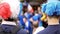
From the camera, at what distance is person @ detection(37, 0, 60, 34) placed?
5430 millimetres

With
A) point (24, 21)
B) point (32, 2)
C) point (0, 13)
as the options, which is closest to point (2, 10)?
point (0, 13)

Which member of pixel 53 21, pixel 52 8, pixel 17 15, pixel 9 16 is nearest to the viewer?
pixel 53 21

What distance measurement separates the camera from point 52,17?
5.50 metres

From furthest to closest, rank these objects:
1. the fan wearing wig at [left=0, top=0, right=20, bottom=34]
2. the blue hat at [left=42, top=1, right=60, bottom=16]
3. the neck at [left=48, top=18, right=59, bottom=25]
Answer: the fan wearing wig at [left=0, top=0, right=20, bottom=34], the blue hat at [left=42, top=1, right=60, bottom=16], the neck at [left=48, top=18, right=59, bottom=25]

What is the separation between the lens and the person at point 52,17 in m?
5.43

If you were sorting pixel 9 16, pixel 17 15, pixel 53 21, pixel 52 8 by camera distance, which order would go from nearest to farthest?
pixel 53 21
pixel 52 8
pixel 9 16
pixel 17 15

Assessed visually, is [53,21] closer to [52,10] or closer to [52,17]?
[52,17]

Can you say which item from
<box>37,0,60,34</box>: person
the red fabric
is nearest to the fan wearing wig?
the red fabric

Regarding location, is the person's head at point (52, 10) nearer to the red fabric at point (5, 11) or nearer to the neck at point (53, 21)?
the neck at point (53, 21)

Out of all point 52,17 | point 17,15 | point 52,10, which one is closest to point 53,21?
point 52,17

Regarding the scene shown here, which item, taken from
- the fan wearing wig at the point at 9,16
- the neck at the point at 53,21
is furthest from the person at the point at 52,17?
the fan wearing wig at the point at 9,16

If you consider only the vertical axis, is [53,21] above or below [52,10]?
below

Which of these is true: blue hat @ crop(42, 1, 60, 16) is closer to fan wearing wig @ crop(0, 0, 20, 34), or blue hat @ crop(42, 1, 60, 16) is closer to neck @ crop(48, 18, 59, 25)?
neck @ crop(48, 18, 59, 25)

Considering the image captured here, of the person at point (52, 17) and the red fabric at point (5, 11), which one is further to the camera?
the red fabric at point (5, 11)
